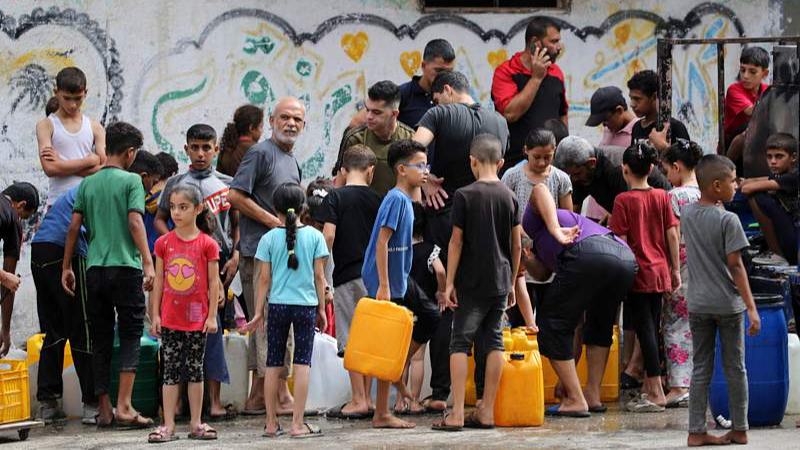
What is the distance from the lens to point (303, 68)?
12953mm

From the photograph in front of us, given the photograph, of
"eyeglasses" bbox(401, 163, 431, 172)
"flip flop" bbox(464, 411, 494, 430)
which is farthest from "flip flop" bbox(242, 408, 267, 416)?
"eyeglasses" bbox(401, 163, 431, 172)

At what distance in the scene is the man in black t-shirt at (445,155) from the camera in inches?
401

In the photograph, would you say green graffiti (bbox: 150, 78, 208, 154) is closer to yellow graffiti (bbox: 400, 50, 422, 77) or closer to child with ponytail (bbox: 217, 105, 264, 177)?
child with ponytail (bbox: 217, 105, 264, 177)

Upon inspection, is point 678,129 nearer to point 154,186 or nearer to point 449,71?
point 449,71

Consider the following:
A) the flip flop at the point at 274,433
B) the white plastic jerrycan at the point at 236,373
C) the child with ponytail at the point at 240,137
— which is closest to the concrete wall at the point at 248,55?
the child with ponytail at the point at 240,137

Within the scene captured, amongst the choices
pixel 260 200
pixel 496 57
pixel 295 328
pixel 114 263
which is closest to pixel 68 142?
pixel 114 263

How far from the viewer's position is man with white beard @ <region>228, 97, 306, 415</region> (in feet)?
33.7

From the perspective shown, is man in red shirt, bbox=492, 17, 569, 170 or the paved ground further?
man in red shirt, bbox=492, 17, 569, 170

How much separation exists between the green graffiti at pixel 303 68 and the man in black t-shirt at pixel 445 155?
8.74 feet

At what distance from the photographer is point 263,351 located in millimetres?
10328

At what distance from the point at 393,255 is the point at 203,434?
164cm

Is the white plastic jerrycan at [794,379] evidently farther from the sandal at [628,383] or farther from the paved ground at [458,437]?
the sandal at [628,383]

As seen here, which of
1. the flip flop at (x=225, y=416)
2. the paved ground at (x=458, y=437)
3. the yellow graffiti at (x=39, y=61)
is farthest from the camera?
the yellow graffiti at (x=39, y=61)

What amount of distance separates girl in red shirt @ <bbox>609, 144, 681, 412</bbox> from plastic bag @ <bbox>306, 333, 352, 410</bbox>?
6.49 feet
